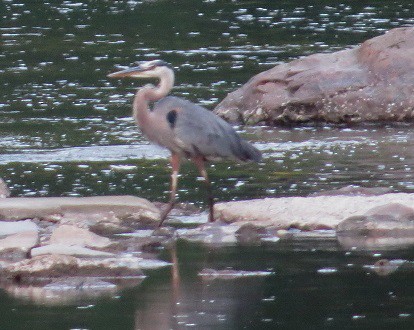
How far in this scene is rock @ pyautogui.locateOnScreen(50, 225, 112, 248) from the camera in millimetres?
8938

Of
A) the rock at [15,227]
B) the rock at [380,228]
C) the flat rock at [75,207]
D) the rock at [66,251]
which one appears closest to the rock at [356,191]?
the rock at [380,228]

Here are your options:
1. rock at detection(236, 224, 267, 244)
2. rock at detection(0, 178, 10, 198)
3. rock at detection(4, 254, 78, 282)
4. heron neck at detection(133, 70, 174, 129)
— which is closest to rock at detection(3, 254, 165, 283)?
rock at detection(4, 254, 78, 282)

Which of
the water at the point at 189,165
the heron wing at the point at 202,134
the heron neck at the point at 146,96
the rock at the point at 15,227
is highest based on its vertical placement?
the heron neck at the point at 146,96

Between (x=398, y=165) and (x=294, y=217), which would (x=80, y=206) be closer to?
(x=294, y=217)

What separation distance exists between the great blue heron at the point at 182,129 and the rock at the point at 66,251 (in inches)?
64.3

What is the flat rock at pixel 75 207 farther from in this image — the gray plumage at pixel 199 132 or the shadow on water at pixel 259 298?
the shadow on water at pixel 259 298

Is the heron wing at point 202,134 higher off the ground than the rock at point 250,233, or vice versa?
the heron wing at point 202,134

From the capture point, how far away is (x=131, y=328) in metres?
7.00

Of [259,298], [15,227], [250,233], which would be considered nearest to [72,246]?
[15,227]

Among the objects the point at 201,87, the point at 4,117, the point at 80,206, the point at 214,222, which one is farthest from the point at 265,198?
the point at 201,87

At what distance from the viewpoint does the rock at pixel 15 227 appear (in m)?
9.44

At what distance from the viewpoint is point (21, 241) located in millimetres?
8836

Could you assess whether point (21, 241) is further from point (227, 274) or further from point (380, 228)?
point (380, 228)

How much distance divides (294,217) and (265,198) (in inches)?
42.6
